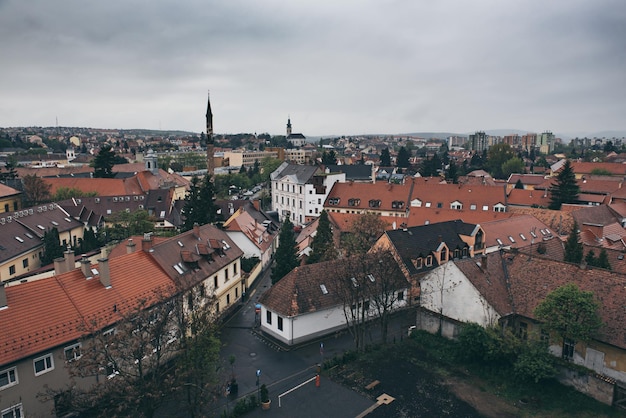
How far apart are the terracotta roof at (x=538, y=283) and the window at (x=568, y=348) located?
1.94 metres

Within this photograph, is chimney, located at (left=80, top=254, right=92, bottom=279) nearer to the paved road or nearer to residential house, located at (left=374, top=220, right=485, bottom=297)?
the paved road

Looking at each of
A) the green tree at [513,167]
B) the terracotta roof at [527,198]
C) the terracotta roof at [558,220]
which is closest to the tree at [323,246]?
the terracotta roof at [558,220]

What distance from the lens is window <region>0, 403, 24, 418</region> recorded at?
20658 mm

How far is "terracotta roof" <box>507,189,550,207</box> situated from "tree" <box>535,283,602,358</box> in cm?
5838

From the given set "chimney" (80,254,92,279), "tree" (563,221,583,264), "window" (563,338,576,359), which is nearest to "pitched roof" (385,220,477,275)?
"tree" (563,221,583,264)

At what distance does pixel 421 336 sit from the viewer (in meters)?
32.7

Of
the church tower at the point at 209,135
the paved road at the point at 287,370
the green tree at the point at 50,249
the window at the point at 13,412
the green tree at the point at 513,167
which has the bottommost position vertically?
the paved road at the point at 287,370

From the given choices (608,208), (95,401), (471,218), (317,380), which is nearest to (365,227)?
(471,218)

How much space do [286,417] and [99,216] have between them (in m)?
55.0

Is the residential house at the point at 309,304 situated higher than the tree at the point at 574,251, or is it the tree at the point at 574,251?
the tree at the point at 574,251

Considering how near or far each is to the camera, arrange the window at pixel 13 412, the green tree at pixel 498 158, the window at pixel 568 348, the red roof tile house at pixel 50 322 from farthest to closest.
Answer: the green tree at pixel 498 158 < the window at pixel 568 348 < the red roof tile house at pixel 50 322 < the window at pixel 13 412

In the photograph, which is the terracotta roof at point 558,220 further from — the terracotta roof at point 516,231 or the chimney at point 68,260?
the chimney at point 68,260

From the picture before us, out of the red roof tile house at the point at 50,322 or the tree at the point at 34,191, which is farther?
the tree at the point at 34,191

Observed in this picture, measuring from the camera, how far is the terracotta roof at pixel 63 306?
72.0 ft
